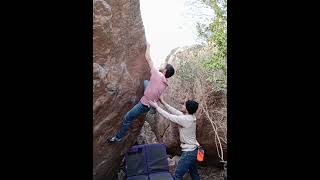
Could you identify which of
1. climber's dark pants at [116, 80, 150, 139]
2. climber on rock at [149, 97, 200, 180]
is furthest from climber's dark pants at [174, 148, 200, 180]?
climber's dark pants at [116, 80, 150, 139]

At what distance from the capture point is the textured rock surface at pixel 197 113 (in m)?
7.42

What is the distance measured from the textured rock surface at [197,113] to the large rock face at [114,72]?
183 cm

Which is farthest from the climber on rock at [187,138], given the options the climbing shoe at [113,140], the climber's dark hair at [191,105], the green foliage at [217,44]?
the green foliage at [217,44]

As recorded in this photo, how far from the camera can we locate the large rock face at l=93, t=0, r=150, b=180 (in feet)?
15.7

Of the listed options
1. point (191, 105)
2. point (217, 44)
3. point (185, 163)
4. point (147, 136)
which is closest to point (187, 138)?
point (185, 163)

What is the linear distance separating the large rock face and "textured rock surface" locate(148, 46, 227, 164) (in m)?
1.83

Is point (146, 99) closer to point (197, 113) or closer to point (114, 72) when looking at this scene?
point (114, 72)

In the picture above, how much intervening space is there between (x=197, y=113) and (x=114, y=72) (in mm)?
2885

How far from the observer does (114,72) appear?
5.09m

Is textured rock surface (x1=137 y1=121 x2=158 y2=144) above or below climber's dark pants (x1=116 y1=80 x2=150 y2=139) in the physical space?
below

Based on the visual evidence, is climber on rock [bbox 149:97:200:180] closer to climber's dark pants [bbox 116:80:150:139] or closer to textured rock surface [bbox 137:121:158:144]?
climber's dark pants [bbox 116:80:150:139]

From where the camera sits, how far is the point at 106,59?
4902 mm
